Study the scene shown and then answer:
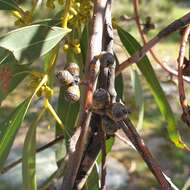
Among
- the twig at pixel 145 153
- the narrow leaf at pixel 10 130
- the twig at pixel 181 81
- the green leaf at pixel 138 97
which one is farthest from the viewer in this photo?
the green leaf at pixel 138 97

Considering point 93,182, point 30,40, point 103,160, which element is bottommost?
point 93,182

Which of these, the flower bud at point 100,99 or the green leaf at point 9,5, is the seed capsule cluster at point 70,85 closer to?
the flower bud at point 100,99

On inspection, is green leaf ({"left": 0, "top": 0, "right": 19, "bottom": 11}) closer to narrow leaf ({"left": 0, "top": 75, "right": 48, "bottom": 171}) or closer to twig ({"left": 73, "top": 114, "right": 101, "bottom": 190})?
narrow leaf ({"left": 0, "top": 75, "right": 48, "bottom": 171})

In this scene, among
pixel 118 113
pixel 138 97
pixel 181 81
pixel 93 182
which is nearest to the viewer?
pixel 118 113

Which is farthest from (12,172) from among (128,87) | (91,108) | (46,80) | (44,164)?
(91,108)

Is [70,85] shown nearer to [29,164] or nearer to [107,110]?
[107,110]

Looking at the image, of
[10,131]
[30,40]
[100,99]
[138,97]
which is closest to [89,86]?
[100,99]

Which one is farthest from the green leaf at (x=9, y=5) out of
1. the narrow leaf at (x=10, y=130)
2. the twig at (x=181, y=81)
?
the twig at (x=181, y=81)
